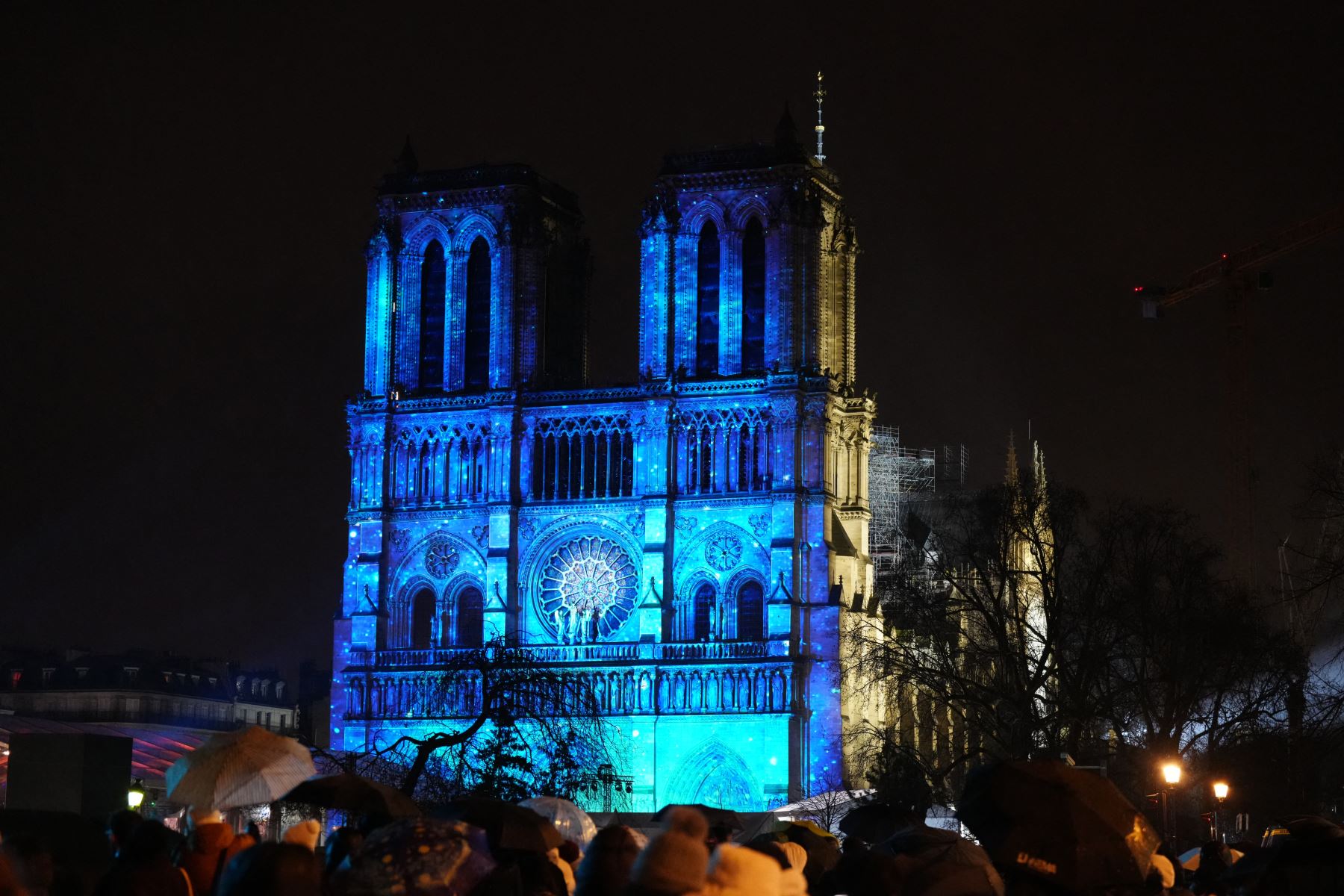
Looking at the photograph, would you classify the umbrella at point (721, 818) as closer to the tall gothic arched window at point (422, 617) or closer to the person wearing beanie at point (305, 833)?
the person wearing beanie at point (305, 833)

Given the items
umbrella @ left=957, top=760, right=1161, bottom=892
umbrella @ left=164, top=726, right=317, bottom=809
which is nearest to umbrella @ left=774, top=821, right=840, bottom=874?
umbrella @ left=164, top=726, right=317, bottom=809

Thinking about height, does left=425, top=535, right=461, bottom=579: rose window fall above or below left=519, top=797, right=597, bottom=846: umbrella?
above

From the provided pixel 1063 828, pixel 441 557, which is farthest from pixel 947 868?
pixel 441 557

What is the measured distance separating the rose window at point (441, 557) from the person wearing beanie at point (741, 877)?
220 ft

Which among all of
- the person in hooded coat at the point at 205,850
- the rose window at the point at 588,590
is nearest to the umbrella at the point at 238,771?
the person in hooded coat at the point at 205,850

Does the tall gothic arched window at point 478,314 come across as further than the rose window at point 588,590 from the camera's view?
Yes

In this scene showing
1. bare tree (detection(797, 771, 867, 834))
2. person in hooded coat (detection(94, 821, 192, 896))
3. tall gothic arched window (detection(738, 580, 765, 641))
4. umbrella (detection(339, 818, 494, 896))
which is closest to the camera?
umbrella (detection(339, 818, 494, 896))

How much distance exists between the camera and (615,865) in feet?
40.2

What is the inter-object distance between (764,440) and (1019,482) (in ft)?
52.9

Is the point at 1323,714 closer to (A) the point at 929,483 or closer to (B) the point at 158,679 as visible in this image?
(A) the point at 929,483

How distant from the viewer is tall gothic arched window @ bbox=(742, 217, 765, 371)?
243ft

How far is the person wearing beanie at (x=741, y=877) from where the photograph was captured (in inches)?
392

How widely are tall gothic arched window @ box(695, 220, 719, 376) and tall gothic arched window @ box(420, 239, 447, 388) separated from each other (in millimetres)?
9126

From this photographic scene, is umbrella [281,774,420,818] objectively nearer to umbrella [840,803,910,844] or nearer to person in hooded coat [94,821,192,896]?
person in hooded coat [94,821,192,896]
